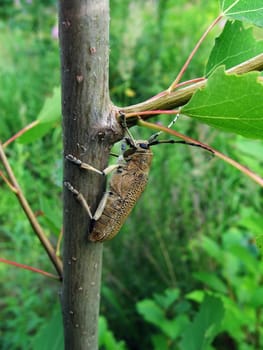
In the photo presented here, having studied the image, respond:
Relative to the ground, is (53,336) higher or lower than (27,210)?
lower

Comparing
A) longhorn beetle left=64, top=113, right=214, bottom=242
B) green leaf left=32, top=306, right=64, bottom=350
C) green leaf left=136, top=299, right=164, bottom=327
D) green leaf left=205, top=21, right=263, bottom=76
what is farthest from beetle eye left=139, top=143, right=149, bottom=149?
green leaf left=136, top=299, right=164, bottom=327

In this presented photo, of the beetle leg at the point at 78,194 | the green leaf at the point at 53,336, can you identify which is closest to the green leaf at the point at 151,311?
the green leaf at the point at 53,336

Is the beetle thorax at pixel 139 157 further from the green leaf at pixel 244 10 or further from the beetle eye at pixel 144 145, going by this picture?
the green leaf at pixel 244 10

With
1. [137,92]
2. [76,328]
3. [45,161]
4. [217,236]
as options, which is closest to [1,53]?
[137,92]

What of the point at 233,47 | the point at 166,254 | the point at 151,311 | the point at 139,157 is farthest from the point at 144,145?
the point at 166,254

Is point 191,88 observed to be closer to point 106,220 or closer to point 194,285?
point 106,220

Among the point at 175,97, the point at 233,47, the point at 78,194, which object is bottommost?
the point at 78,194

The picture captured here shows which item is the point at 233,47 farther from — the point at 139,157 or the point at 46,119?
the point at 46,119
